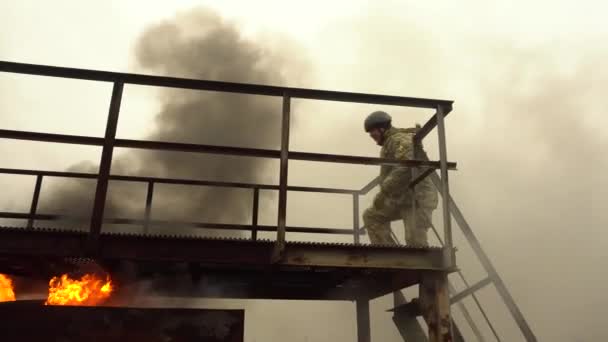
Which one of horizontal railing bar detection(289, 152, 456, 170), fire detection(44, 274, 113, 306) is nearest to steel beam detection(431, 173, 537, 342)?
horizontal railing bar detection(289, 152, 456, 170)

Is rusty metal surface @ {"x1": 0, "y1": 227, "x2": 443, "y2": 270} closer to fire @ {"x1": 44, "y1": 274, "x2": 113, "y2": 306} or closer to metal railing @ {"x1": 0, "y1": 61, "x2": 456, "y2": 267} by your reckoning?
metal railing @ {"x1": 0, "y1": 61, "x2": 456, "y2": 267}

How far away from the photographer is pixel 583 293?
62.8ft

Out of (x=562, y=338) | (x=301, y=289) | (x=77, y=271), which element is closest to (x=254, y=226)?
(x=301, y=289)

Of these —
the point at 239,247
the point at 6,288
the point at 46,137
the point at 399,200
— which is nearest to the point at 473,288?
the point at 399,200

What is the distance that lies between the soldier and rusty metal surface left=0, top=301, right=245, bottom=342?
92.5 inches

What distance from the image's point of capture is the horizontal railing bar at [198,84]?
4.93 m

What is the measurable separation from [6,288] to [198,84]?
317 centimetres

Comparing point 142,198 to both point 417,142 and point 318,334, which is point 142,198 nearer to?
point 318,334

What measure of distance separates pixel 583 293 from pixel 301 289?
52.8 ft

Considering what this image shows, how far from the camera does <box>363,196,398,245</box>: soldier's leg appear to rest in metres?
6.57

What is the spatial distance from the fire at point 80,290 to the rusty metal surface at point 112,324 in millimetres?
727

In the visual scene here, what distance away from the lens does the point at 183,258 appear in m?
4.80

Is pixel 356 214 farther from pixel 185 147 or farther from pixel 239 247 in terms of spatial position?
pixel 185 147

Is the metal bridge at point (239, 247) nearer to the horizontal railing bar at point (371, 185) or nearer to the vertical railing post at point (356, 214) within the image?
the horizontal railing bar at point (371, 185)
